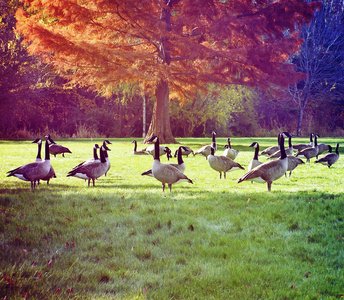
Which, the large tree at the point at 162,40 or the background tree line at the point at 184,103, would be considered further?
the background tree line at the point at 184,103

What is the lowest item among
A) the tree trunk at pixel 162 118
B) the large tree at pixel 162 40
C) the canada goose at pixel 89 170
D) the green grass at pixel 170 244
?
the green grass at pixel 170 244

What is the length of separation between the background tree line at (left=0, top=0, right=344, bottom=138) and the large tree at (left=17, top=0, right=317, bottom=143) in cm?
633

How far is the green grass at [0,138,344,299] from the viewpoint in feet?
12.4

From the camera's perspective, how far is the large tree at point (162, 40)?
19.9 metres

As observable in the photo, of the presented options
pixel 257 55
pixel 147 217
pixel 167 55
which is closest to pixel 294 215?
pixel 147 217

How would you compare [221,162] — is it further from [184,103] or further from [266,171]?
[184,103]

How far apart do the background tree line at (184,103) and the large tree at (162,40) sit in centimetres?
633

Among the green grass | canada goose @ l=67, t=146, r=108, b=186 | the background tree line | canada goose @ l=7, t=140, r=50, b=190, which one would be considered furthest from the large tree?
the green grass

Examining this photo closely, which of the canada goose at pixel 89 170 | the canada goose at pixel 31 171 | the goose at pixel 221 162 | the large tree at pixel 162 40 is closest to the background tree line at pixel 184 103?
the large tree at pixel 162 40

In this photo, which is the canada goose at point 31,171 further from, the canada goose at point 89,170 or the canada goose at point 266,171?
the canada goose at point 266,171

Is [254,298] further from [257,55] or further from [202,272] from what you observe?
[257,55]

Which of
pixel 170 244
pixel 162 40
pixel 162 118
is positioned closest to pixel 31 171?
pixel 170 244

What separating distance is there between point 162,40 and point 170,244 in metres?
19.1

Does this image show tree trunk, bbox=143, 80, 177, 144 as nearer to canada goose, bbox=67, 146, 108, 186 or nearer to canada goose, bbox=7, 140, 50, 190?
canada goose, bbox=67, 146, 108, 186
